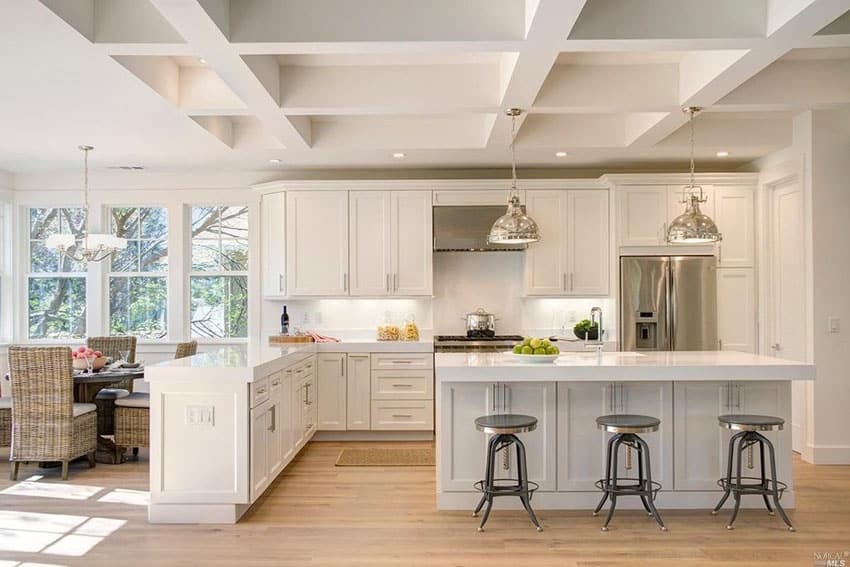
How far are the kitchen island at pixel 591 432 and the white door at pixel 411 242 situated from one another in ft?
8.73

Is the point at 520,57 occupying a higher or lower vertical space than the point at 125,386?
higher

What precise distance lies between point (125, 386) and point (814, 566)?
5.87 metres

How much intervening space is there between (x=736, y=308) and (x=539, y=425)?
3.33 m

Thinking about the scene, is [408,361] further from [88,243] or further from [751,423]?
[751,423]

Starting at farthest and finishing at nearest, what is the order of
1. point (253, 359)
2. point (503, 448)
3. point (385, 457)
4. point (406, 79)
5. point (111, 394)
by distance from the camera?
point (111, 394) → point (385, 457) → point (406, 79) → point (253, 359) → point (503, 448)

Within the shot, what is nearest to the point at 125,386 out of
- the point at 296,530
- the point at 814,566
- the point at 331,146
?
the point at 331,146

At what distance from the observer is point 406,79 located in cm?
488

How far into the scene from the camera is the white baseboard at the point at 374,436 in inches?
274

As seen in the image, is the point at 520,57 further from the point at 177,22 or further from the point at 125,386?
the point at 125,386

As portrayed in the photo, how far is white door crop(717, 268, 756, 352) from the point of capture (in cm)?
687

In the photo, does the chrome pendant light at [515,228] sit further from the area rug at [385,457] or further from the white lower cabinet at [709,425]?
the area rug at [385,457]

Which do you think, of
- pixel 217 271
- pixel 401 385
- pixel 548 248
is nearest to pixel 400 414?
pixel 401 385

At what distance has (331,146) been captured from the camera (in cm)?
624

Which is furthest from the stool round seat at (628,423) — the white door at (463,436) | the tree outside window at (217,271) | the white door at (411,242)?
the tree outside window at (217,271)
